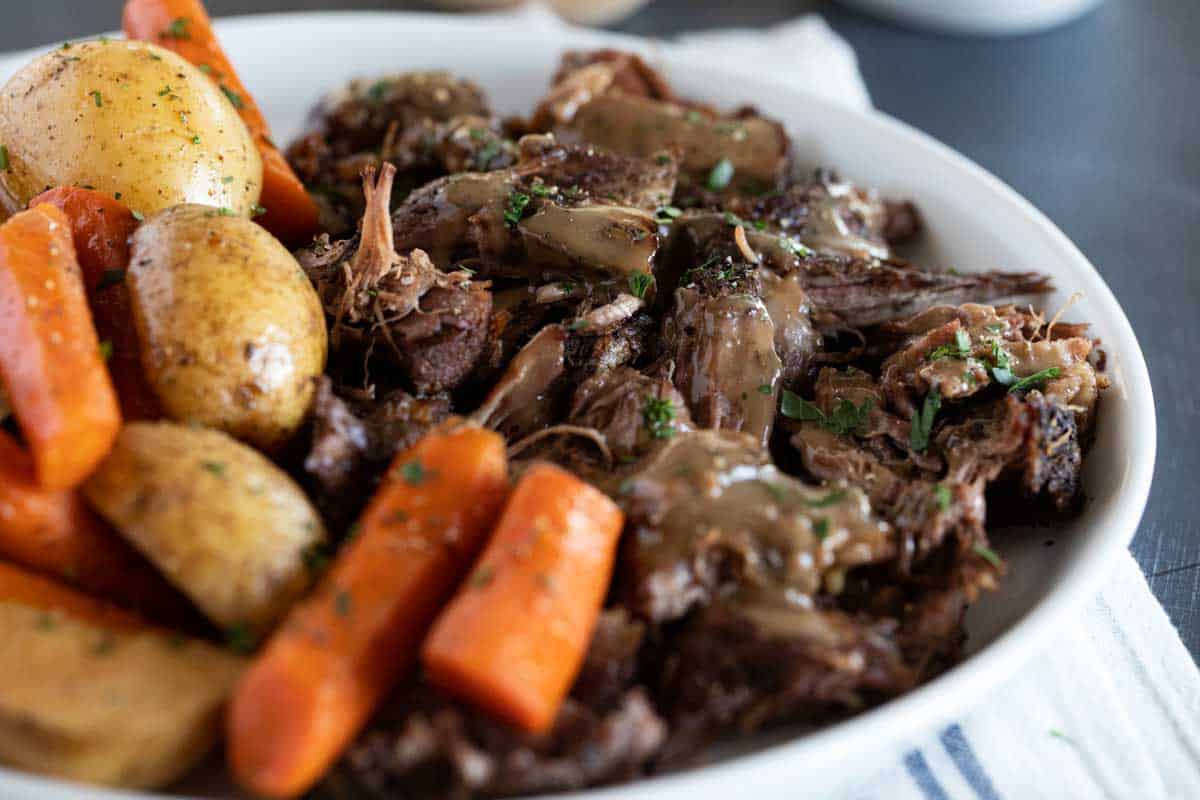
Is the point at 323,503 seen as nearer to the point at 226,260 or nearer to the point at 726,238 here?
the point at 226,260

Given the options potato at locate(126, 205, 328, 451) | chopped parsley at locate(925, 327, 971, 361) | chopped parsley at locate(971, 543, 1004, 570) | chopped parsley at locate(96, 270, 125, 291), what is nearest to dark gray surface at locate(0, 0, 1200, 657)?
chopped parsley at locate(925, 327, 971, 361)

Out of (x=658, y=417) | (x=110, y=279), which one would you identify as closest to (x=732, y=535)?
(x=658, y=417)

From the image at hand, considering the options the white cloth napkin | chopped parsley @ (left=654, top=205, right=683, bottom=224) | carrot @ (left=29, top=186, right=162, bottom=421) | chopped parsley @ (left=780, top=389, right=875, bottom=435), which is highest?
carrot @ (left=29, top=186, right=162, bottom=421)

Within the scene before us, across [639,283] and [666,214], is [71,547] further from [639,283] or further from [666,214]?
[666,214]

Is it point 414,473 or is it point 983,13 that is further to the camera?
point 983,13

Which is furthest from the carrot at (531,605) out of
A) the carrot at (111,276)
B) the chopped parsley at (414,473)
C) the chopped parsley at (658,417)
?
the carrot at (111,276)

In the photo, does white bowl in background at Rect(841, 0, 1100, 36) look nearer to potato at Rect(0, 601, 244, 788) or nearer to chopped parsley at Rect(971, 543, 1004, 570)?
chopped parsley at Rect(971, 543, 1004, 570)
